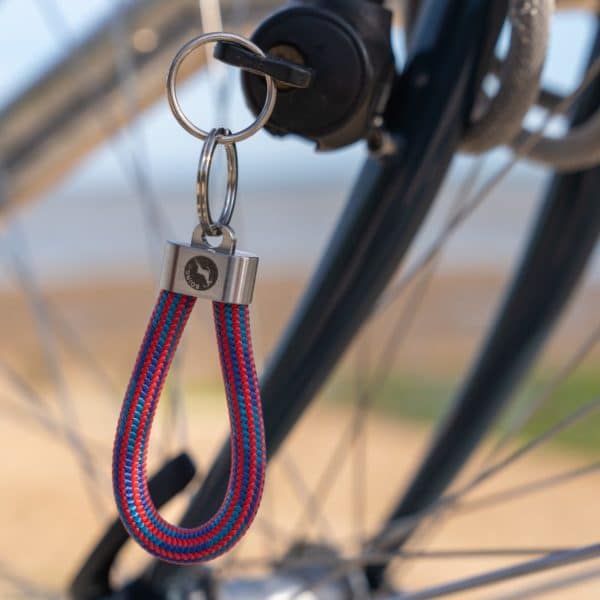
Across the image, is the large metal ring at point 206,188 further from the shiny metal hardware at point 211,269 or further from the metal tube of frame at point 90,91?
the metal tube of frame at point 90,91

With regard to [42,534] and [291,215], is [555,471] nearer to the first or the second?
[42,534]

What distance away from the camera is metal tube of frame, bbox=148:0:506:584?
397mm

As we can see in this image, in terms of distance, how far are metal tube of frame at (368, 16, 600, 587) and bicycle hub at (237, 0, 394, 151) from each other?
20 cm

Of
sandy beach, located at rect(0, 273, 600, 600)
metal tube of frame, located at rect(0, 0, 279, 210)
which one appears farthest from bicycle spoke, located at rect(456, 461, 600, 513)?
metal tube of frame, located at rect(0, 0, 279, 210)

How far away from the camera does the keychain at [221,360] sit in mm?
290

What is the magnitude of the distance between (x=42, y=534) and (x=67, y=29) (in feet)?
3.30

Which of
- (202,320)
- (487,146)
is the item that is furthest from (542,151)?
(202,320)

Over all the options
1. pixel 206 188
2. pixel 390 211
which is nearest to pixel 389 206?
pixel 390 211

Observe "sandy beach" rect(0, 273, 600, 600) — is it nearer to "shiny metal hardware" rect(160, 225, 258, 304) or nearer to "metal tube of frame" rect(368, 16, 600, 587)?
"metal tube of frame" rect(368, 16, 600, 587)

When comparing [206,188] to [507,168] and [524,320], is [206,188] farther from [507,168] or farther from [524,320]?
[524,320]

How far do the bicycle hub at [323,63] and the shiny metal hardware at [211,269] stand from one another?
7 centimetres

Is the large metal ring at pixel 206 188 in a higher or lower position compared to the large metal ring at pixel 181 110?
lower

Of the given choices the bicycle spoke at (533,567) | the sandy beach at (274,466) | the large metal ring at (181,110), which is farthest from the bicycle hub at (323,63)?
the sandy beach at (274,466)

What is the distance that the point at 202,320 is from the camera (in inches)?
100
